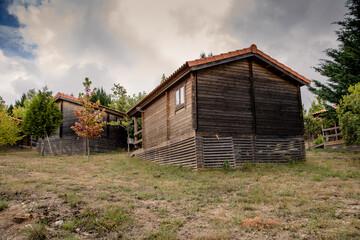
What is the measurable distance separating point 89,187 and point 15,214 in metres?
3.09

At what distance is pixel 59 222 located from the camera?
20.3ft

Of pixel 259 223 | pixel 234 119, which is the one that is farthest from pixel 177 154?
pixel 259 223

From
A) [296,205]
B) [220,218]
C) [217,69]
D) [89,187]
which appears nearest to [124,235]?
[220,218]

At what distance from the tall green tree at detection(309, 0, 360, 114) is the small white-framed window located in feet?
47.7

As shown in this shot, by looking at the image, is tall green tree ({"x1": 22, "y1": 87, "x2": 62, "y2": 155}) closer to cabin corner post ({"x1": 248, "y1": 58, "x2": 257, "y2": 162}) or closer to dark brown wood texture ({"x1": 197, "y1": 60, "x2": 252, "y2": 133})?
dark brown wood texture ({"x1": 197, "y1": 60, "x2": 252, "y2": 133})

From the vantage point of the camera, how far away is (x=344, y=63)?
885 inches

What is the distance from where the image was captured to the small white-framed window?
50.0ft

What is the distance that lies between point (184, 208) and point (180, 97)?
29.0 feet

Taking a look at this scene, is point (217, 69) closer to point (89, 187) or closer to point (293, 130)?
point (293, 130)

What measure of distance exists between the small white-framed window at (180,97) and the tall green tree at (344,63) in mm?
14547

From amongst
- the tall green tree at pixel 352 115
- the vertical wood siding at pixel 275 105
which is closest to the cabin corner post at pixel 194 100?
the vertical wood siding at pixel 275 105

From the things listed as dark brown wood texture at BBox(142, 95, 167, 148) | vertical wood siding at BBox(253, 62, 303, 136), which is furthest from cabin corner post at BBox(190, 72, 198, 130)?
dark brown wood texture at BBox(142, 95, 167, 148)

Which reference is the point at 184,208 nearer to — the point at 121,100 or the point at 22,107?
the point at 121,100

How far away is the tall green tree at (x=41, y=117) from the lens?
2291 cm
